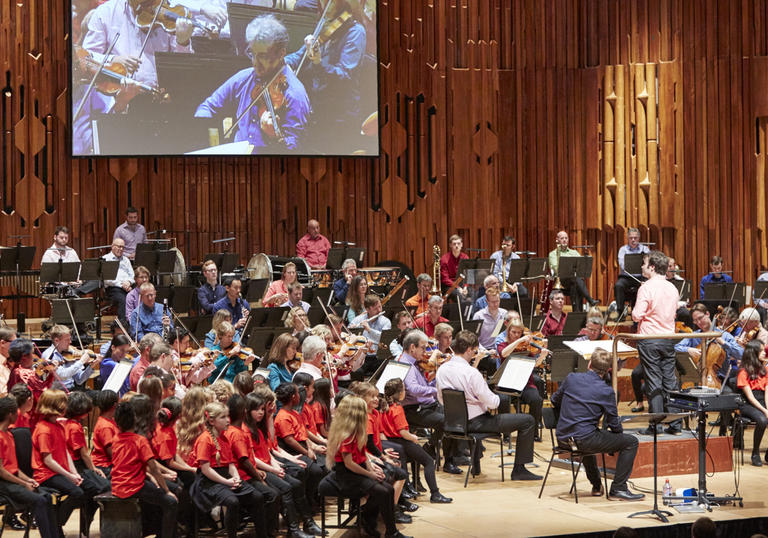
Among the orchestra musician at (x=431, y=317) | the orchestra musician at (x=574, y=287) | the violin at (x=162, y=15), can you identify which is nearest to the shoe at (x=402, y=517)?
the orchestra musician at (x=431, y=317)

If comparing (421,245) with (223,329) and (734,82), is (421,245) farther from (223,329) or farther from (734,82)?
(223,329)

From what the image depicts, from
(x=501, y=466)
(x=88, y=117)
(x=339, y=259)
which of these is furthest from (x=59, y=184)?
(x=501, y=466)

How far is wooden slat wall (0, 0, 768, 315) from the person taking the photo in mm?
14211

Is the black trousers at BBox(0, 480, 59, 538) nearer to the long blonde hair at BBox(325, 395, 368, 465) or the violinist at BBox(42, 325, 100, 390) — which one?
the long blonde hair at BBox(325, 395, 368, 465)

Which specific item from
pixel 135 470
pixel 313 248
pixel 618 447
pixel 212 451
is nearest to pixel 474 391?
pixel 618 447

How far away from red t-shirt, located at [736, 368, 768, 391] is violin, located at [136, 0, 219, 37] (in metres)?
8.57

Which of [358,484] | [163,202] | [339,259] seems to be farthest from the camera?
[163,202]

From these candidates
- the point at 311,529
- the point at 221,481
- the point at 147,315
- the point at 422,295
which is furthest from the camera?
the point at 422,295

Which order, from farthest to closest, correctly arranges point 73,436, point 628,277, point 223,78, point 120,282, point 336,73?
point 336,73
point 223,78
point 628,277
point 120,282
point 73,436

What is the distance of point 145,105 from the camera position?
1425 cm

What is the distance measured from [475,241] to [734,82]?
161 inches

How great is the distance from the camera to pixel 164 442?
651 centimetres

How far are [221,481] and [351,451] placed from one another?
80cm

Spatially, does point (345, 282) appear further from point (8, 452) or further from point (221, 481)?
point (8, 452)
